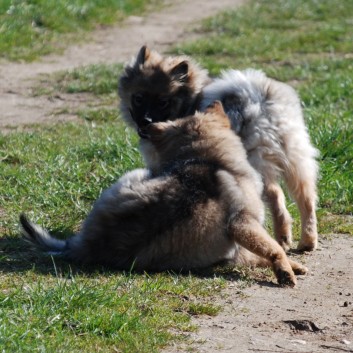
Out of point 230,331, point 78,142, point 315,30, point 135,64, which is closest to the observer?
point 230,331

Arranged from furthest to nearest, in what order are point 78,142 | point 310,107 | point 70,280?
point 310,107 < point 78,142 < point 70,280

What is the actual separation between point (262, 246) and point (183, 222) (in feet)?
1.70

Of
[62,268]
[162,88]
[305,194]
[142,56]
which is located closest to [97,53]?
[142,56]

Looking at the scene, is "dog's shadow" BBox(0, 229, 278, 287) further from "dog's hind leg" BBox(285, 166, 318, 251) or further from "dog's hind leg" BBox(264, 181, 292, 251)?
"dog's hind leg" BBox(285, 166, 318, 251)

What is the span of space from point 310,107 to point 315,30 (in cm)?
499

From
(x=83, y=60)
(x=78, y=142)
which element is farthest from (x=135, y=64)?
(x=83, y=60)

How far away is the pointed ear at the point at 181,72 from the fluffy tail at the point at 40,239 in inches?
77.4

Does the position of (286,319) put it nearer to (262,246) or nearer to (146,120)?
(262,246)

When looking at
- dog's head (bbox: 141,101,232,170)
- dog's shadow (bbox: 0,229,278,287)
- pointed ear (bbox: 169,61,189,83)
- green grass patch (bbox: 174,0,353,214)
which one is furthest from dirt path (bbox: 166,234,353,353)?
pointed ear (bbox: 169,61,189,83)

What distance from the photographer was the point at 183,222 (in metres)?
5.68

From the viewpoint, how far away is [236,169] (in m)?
6.06

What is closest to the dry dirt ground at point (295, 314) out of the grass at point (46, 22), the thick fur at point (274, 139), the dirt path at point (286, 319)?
the dirt path at point (286, 319)

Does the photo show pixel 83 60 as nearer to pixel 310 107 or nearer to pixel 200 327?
pixel 310 107

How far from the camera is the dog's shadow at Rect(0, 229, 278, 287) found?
18.8ft
